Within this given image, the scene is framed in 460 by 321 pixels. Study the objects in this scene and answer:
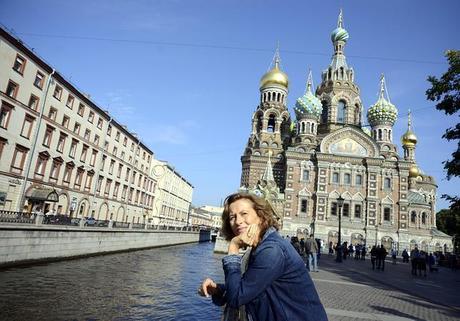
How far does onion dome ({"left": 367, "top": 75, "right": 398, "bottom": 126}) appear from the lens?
169 feet

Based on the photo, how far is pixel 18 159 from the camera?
24.8 m

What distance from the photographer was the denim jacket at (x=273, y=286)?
7.14 ft

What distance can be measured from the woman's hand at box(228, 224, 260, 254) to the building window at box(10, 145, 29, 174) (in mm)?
26441

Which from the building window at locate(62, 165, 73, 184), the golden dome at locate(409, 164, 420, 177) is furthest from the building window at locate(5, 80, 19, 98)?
the golden dome at locate(409, 164, 420, 177)

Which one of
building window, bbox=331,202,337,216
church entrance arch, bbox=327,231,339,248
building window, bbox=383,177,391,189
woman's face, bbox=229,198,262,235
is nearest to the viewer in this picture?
woman's face, bbox=229,198,262,235

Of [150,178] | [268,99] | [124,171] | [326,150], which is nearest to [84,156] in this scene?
[124,171]

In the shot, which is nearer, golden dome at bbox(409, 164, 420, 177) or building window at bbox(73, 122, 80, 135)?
building window at bbox(73, 122, 80, 135)

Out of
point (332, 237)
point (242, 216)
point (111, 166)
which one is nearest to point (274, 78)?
point (332, 237)

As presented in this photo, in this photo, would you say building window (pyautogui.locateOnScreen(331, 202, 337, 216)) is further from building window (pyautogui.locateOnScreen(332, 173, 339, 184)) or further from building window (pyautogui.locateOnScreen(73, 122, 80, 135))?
building window (pyautogui.locateOnScreen(73, 122, 80, 135))

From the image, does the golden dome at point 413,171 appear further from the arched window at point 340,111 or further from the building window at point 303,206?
the building window at point 303,206

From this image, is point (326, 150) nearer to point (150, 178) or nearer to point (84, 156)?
point (150, 178)

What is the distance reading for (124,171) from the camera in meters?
42.7

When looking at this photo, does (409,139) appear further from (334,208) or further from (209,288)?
(209,288)

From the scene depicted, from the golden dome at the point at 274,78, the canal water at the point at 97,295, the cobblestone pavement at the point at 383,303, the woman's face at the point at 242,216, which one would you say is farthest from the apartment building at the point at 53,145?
the golden dome at the point at 274,78
